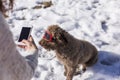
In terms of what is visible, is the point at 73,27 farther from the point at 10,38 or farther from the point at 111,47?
the point at 10,38

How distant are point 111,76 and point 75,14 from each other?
67.6 inches

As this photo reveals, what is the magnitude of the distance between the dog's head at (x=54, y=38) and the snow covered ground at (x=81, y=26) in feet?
1.89

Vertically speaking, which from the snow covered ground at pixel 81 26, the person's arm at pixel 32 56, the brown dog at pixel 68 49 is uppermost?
the person's arm at pixel 32 56

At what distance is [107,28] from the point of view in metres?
4.66

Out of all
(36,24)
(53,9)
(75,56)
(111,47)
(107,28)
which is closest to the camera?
(75,56)

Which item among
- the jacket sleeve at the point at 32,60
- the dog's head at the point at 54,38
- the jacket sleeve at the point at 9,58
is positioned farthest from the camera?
the dog's head at the point at 54,38

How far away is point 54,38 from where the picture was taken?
11.0 ft

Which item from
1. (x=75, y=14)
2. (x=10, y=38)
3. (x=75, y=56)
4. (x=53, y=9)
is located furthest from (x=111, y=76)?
(x=10, y=38)

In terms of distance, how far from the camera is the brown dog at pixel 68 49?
3.36m

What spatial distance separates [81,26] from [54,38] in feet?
4.79

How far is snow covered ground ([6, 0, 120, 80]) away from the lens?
386 centimetres

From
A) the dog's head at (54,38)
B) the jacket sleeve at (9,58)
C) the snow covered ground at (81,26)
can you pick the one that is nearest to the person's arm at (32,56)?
the jacket sleeve at (9,58)

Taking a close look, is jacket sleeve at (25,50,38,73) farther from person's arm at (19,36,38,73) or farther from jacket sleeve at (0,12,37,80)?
jacket sleeve at (0,12,37,80)

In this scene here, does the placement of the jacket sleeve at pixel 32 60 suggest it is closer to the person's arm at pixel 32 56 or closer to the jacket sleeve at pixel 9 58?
the person's arm at pixel 32 56
